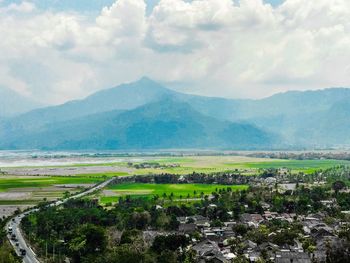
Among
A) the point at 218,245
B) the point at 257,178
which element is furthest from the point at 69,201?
the point at 257,178

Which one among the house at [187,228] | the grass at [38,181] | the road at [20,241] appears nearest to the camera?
the road at [20,241]

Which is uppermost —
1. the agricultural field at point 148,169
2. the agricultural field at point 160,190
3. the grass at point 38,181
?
the agricultural field at point 148,169

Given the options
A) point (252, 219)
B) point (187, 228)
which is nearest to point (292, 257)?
point (187, 228)

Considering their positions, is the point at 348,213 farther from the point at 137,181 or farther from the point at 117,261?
the point at 137,181

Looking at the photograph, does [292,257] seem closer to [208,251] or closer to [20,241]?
[208,251]

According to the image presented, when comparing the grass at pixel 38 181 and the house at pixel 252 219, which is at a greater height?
the grass at pixel 38 181

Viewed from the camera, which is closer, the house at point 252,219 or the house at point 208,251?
the house at point 208,251

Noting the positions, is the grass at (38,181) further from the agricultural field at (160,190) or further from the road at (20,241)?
the road at (20,241)

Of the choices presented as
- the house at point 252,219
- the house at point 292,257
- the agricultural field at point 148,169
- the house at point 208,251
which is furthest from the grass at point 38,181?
the house at point 292,257

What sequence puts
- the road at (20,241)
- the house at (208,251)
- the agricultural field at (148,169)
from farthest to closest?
the agricultural field at (148,169), the road at (20,241), the house at (208,251)

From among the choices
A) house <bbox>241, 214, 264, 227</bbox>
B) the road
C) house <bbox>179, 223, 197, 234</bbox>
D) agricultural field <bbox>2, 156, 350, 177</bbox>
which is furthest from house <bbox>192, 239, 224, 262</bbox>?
agricultural field <bbox>2, 156, 350, 177</bbox>
